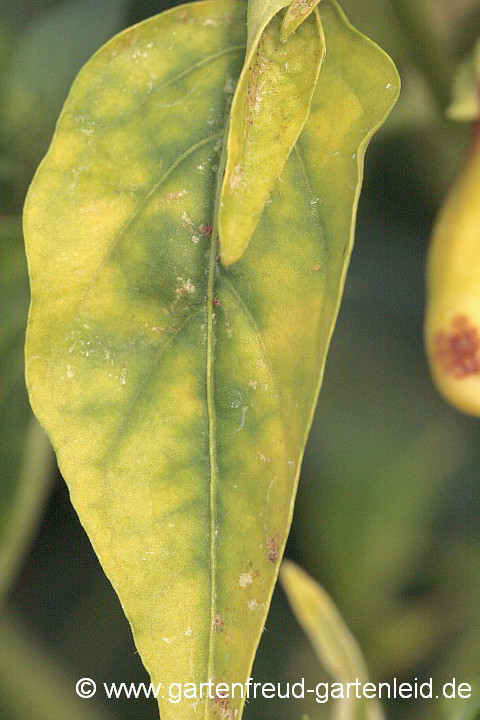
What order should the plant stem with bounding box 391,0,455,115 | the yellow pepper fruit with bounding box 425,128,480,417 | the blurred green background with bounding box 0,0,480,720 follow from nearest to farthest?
1. the yellow pepper fruit with bounding box 425,128,480,417
2. the plant stem with bounding box 391,0,455,115
3. the blurred green background with bounding box 0,0,480,720

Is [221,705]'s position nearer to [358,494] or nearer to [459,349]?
[459,349]

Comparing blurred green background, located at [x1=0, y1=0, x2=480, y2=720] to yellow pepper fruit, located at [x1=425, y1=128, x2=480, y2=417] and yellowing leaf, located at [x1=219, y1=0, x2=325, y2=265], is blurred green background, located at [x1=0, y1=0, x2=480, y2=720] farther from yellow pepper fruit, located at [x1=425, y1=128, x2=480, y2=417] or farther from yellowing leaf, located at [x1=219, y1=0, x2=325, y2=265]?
yellowing leaf, located at [x1=219, y1=0, x2=325, y2=265]

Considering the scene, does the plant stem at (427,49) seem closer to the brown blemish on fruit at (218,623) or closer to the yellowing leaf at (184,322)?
the yellowing leaf at (184,322)

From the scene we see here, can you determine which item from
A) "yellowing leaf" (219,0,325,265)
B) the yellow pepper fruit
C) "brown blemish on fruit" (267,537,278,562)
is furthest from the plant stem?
"brown blemish on fruit" (267,537,278,562)

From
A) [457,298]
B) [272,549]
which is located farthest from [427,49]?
[272,549]

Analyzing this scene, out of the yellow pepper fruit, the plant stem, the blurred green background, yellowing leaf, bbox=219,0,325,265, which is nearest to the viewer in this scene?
yellowing leaf, bbox=219,0,325,265

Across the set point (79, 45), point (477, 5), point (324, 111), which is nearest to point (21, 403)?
point (79, 45)

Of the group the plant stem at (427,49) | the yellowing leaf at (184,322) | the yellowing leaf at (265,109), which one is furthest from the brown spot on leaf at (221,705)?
the plant stem at (427,49)

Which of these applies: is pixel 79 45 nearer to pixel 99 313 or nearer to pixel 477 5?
pixel 477 5
